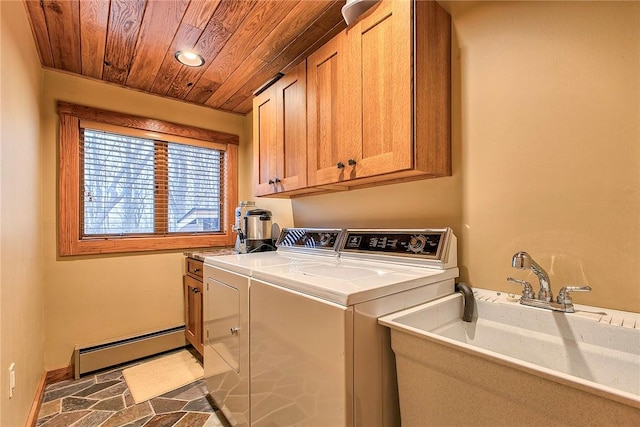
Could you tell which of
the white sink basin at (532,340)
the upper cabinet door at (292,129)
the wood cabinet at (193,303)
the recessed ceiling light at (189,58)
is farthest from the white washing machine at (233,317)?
the recessed ceiling light at (189,58)

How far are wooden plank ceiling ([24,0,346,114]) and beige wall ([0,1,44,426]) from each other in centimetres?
18

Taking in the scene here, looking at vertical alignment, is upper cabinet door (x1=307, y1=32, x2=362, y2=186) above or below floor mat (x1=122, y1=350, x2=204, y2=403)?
above

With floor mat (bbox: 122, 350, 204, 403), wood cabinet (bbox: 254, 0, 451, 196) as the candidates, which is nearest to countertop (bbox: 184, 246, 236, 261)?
floor mat (bbox: 122, 350, 204, 403)

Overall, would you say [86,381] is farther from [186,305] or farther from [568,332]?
[568,332]

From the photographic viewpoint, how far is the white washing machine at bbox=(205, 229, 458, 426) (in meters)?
0.89

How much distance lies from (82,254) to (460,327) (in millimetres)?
2620

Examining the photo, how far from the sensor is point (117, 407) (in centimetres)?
182

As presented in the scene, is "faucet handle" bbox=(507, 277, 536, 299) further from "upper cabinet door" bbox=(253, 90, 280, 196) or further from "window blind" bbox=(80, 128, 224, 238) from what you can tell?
"window blind" bbox=(80, 128, 224, 238)

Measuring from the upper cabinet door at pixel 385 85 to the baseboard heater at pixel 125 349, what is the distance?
7.45 ft

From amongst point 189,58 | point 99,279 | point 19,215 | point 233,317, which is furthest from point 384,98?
point 99,279

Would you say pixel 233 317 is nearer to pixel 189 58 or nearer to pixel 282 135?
pixel 282 135

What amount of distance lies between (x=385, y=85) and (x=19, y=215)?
1.88 meters

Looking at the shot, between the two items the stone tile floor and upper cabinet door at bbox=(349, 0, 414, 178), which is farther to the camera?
the stone tile floor

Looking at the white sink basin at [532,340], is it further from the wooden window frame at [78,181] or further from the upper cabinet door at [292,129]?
the wooden window frame at [78,181]
